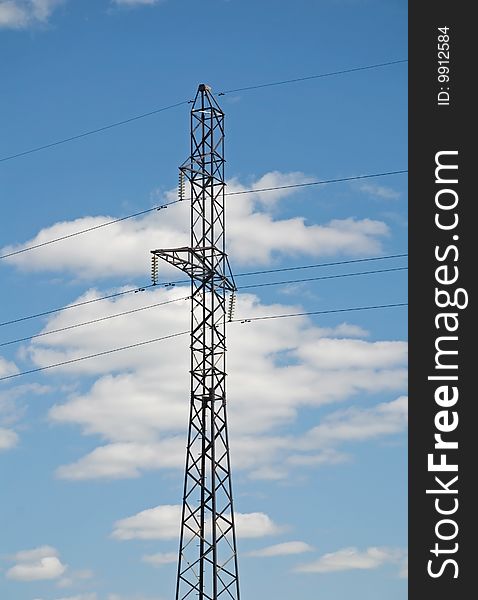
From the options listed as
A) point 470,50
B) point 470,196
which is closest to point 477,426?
point 470,196

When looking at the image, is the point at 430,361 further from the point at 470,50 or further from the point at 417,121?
the point at 470,50

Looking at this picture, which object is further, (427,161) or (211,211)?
(211,211)

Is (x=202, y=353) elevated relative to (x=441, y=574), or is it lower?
elevated

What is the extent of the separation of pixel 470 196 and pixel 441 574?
1237cm

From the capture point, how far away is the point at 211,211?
6856 centimetres

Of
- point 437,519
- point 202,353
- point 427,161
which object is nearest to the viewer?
point 437,519

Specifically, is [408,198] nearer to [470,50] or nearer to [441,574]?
[470,50]

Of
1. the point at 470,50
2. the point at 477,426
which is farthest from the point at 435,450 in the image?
the point at 470,50

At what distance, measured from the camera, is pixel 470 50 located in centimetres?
4744

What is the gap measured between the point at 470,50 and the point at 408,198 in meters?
6.64

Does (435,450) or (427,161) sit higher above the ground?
(427,161)

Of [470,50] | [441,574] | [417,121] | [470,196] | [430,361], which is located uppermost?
[470,50]

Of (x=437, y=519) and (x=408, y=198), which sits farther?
(x=408, y=198)

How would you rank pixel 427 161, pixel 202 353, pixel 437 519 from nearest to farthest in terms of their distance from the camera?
pixel 437 519
pixel 427 161
pixel 202 353
